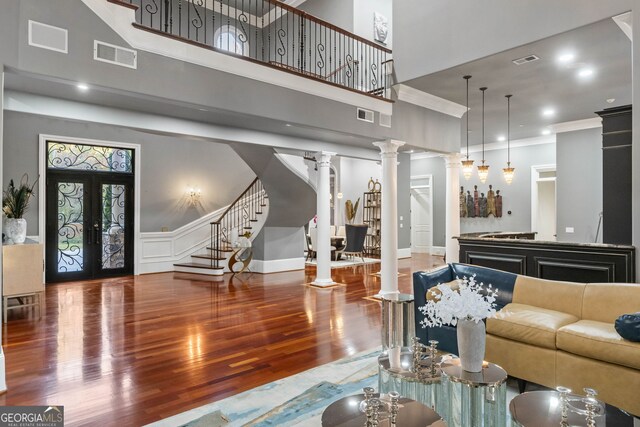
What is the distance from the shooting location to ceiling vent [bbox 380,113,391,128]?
631cm

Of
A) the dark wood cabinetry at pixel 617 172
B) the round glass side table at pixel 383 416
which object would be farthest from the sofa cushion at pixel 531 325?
the dark wood cabinetry at pixel 617 172

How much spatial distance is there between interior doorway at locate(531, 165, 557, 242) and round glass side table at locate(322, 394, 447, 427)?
394 inches

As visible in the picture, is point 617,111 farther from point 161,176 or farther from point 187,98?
point 161,176

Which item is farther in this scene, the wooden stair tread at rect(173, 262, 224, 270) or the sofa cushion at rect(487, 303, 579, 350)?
the wooden stair tread at rect(173, 262, 224, 270)

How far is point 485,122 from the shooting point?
8.41m

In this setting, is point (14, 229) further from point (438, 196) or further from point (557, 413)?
point (438, 196)

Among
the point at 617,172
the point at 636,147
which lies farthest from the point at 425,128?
the point at 636,147

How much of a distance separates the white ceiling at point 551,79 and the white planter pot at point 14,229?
5858 millimetres

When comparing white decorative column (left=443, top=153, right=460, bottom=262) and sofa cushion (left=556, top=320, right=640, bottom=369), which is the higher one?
white decorative column (left=443, top=153, right=460, bottom=262)

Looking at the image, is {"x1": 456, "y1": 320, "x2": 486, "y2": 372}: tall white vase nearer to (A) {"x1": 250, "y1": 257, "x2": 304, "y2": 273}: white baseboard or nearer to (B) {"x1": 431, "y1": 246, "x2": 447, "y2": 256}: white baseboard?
(A) {"x1": 250, "y1": 257, "x2": 304, "y2": 273}: white baseboard

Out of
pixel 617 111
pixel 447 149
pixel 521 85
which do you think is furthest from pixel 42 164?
pixel 617 111

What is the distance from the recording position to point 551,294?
3516 millimetres

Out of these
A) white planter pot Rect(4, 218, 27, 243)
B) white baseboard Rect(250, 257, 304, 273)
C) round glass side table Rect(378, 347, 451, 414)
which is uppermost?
white planter pot Rect(4, 218, 27, 243)

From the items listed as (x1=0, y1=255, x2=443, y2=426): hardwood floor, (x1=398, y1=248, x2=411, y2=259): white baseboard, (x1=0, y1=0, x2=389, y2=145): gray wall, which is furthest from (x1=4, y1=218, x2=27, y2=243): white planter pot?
(x1=398, y1=248, x2=411, y2=259): white baseboard
